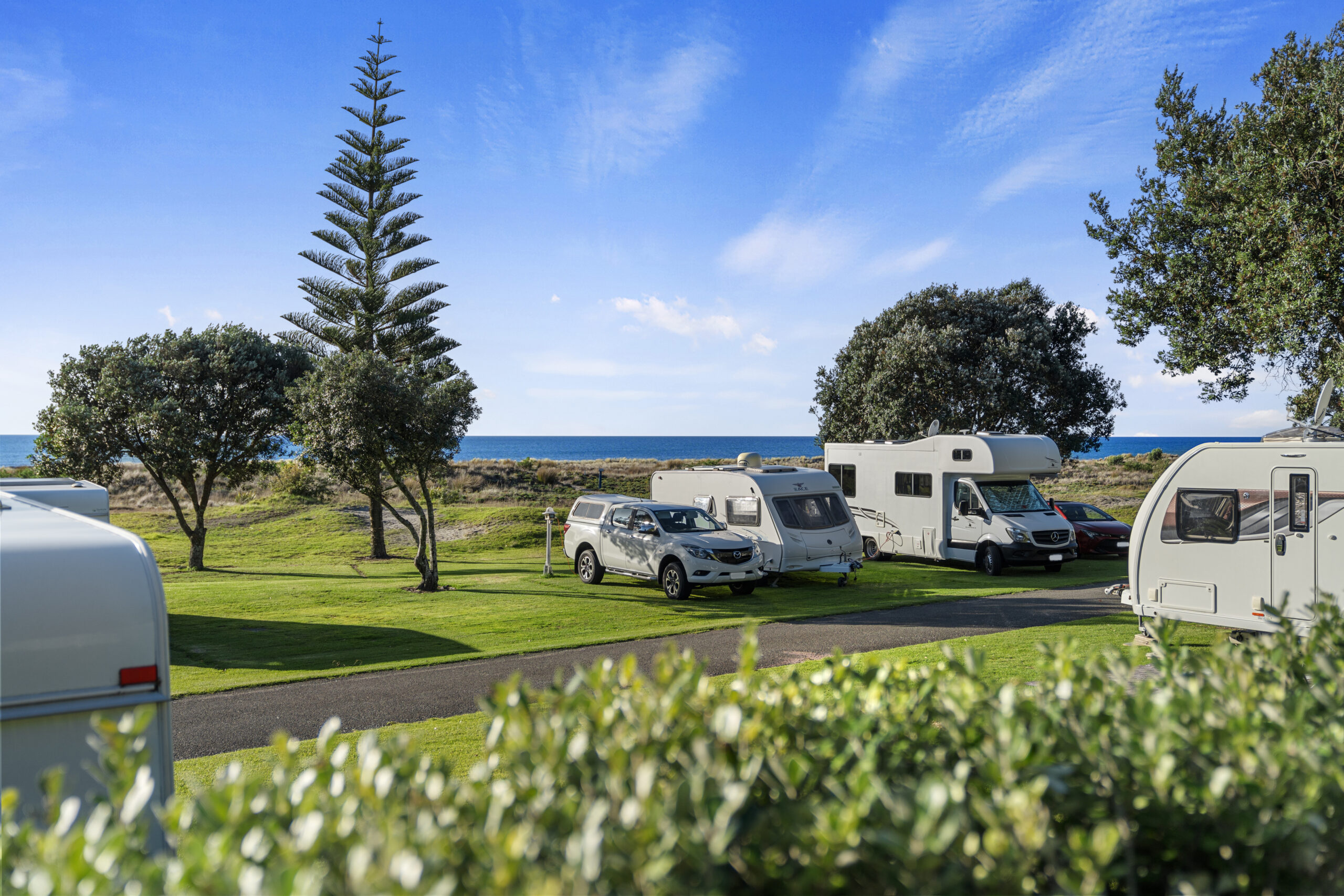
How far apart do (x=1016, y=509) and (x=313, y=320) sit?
19.1 m

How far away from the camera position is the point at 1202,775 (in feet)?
7.13

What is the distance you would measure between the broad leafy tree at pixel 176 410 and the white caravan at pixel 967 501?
49.6ft

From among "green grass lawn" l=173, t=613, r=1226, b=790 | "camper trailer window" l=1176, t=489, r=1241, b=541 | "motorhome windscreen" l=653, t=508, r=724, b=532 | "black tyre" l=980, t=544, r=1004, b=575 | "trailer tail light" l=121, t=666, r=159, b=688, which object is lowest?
"green grass lawn" l=173, t=613, r=1226, b=790

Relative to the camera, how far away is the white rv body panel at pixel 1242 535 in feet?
28.6

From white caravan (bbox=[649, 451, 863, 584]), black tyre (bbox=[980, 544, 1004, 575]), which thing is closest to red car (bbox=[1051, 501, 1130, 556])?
black tyre (bbox=[980, 544, 1004, 575])

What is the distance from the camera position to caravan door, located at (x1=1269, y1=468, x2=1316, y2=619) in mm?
8789

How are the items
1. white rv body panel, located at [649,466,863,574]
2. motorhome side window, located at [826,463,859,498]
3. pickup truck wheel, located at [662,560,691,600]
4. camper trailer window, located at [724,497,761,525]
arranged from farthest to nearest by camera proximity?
motorhome side window, located at [826,463,859,498], camper trailer window, located at [724,497,761,525], white rv body panel, located at [649,466,863,574], pickup truck wheel, located at [662,560,691,600]

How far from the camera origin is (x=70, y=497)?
6496 mm

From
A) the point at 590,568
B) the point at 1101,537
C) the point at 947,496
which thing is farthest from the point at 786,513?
the point at 1101,537

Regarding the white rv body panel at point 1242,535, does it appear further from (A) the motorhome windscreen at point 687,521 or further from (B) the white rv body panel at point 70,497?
(B) the white rv body panel at point 70,497

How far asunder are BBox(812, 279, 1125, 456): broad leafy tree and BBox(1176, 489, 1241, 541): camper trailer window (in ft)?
61.5

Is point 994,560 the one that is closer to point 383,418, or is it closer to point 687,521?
point 687,521

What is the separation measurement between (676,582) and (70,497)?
10.2m

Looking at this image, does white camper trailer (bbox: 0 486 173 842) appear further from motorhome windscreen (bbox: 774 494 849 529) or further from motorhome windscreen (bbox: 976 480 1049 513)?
motorhome windscreen (bbox: 976 480 1049 513)
